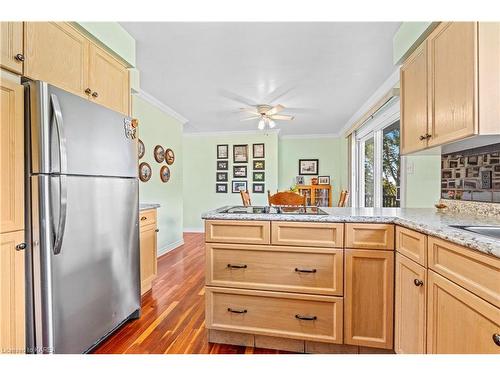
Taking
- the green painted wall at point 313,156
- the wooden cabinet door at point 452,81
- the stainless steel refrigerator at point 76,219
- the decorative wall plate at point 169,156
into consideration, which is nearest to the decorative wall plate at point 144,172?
the decorative wall plate at point 169,156

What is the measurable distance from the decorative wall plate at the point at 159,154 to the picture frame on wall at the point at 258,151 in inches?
91.7

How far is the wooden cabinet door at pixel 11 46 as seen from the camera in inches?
48.1

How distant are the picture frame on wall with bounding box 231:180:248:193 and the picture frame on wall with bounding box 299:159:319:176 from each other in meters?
1.42

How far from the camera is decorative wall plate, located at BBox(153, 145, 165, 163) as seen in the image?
385 centimetres

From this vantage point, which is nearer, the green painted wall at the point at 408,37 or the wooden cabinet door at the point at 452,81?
the wooden cabinet door at the point at 452,81

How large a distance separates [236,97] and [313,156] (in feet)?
10.4

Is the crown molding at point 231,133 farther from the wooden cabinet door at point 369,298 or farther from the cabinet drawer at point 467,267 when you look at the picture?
the cabinet drawer at point 467,267

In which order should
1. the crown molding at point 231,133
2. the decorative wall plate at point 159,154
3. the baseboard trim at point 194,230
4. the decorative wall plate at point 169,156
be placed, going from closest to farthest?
the decorative wall plate at point 159,154, the decorative wall plate at point 169,156, the crown molding at point 231,133, the baseboard trim at point 194,230

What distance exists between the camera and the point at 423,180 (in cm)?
247

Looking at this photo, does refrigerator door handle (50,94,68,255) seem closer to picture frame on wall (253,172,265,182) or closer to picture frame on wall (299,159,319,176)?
picture frame on wall (253,172,265,182)

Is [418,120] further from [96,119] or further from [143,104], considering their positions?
[143,104]

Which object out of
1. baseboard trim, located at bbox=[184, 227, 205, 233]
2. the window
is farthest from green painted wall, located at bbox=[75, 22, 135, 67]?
baseboard trim, located at bbox=[184, 227, 205, 233]

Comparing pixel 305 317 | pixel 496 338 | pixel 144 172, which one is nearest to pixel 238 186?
pixel 144 172
